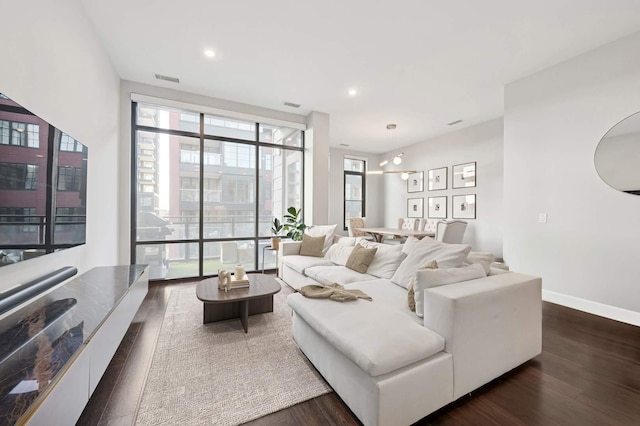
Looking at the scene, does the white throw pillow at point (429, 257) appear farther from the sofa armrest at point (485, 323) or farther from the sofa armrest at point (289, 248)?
the sofa armrest at point (289, 248)

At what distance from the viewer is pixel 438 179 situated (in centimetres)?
666

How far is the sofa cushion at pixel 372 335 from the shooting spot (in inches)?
52.7

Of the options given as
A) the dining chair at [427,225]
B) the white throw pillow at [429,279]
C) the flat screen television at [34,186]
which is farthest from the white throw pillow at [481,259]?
the dining chair at [427,225]

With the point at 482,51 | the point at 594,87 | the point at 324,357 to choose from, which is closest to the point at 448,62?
the point at 482,51

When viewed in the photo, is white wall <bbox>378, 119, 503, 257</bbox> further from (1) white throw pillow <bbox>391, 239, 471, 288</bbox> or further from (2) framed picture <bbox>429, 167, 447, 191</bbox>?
(1) white throw pillow <bbox>391, 239, 471, 288</bbox>

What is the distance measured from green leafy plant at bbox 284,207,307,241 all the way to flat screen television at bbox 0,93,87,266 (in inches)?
126

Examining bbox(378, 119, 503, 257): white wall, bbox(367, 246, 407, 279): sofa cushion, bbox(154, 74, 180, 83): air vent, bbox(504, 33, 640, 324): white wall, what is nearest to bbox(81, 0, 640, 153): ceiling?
bbox(154, 74, 180, 83): air vent

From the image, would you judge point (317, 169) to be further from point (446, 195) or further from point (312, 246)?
point (446, 195)

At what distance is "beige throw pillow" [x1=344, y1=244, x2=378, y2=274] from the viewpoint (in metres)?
3.17

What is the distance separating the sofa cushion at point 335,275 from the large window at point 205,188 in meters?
2.07

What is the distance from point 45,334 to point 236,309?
65.7 inches

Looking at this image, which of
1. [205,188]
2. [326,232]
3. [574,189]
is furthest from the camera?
[205,188]

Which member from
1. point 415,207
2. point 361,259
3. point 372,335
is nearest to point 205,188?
point 361,259

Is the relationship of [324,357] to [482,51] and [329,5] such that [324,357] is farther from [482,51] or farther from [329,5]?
[482,51]
